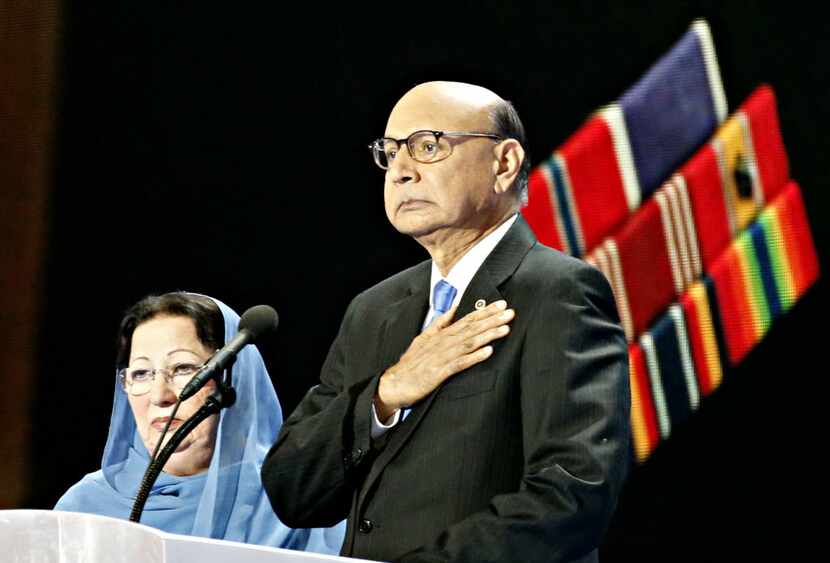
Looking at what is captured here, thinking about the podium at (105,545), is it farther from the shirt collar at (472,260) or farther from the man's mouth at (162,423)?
the man's mouth at (162,423)

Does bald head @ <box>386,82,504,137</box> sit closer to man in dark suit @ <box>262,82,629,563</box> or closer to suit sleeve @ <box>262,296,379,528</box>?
man in dark suit @ <box>262,82,629,563</box>

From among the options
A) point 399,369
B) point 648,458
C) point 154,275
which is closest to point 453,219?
point 399,369

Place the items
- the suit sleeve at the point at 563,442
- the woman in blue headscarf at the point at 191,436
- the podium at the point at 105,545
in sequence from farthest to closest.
A: the woman in blue headscarf at the point at 191,436, the suit sleeve at the point at 563,442, the podium at the point at 105,545

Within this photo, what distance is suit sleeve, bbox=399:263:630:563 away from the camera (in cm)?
242

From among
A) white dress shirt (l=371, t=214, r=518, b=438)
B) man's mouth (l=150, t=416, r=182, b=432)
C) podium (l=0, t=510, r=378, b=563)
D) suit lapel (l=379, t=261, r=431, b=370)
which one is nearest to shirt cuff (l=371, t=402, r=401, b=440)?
white dress shirt (l=371, t=214, r=518, b=438)

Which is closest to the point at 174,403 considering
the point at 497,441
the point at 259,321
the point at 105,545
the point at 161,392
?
the point at 161,392

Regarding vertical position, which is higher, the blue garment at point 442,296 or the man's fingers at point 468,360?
the blue garment at point 442,296

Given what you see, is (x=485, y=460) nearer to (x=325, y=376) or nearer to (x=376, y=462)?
(x=376, y=462)

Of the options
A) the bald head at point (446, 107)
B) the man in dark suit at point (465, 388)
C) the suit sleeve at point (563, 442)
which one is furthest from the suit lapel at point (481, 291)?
the bald head at point (446, 107)

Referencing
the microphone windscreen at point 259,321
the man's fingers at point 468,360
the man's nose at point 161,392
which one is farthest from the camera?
the man's nose at point 161,392

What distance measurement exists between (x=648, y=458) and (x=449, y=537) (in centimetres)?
79

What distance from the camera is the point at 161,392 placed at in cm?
335

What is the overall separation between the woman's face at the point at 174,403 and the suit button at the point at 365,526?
2.32 ft

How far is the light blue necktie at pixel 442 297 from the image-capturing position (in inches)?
110
